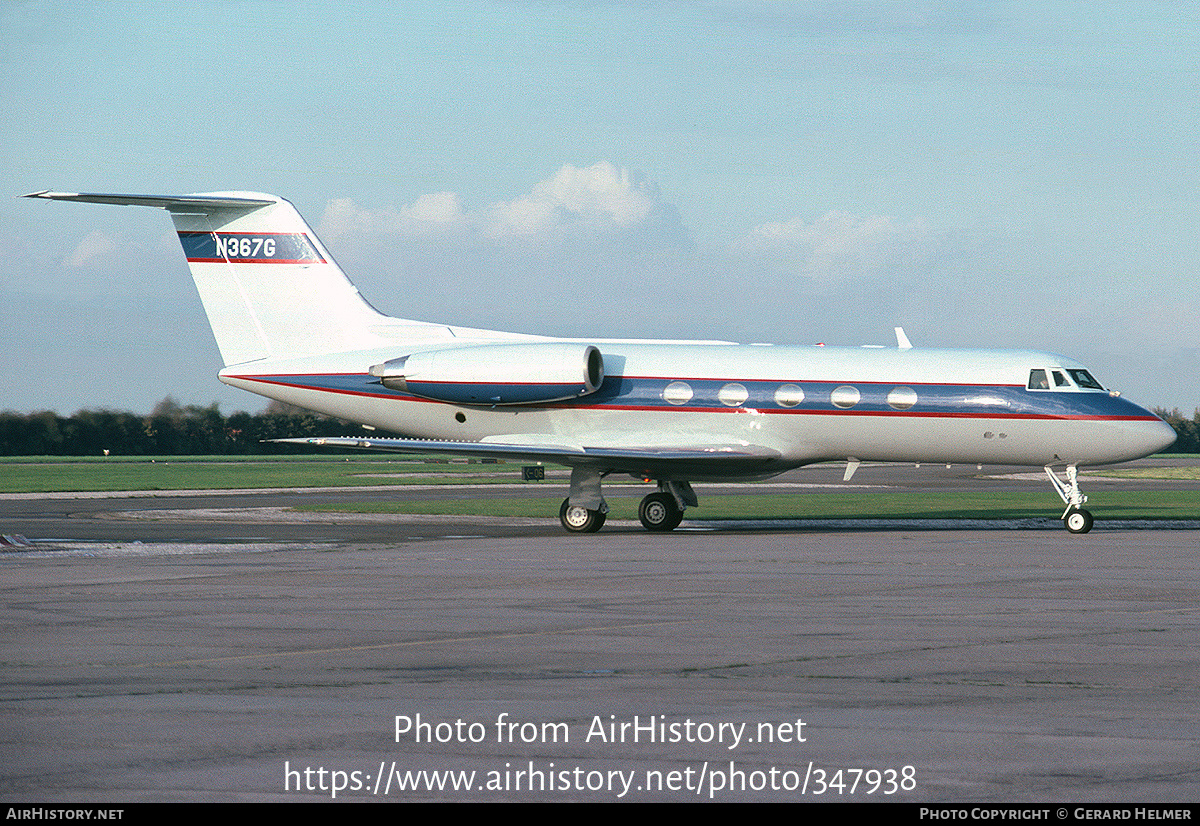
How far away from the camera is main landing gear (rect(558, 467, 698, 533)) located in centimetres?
2744

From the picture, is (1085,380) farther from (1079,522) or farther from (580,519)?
(580,519)

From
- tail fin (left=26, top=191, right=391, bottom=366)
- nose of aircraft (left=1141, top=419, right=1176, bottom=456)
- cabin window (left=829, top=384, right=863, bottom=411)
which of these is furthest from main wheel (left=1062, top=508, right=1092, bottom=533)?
tail fin (left=26, top=191, right=391, bottom=366)

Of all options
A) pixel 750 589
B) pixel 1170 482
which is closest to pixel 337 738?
pixel 750 589

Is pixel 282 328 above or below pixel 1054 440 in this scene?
above

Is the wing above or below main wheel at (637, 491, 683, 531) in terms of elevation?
above

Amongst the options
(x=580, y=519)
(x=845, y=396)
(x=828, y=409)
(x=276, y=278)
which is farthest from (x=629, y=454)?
(x=276, y=278)

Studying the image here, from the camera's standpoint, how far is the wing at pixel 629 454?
26234 millimetres

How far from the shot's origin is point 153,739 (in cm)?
771

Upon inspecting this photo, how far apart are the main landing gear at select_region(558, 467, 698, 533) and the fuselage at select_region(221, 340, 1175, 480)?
0.82 m

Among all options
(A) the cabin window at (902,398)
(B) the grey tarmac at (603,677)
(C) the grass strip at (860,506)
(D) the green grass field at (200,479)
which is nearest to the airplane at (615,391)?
(A) the cabin window at (902,398)

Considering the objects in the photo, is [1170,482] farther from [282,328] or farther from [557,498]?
[282,328]

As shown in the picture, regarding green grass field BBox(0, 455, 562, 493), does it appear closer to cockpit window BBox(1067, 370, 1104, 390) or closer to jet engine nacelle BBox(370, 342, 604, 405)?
jet engine nacelle BBox(370, 342, 604, 405)

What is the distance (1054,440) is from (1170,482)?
1193 inches

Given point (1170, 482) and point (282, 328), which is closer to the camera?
point (282, 328)
